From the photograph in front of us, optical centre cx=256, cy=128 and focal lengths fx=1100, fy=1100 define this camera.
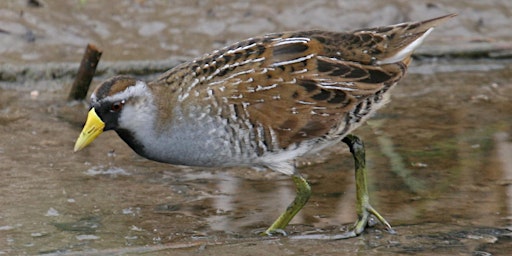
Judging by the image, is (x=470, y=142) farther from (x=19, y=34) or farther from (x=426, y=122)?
(x=19, y=34)

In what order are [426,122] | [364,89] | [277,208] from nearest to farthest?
[364,89] → [277,208] → [426,122]

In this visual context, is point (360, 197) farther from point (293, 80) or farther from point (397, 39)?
point (397, 39)

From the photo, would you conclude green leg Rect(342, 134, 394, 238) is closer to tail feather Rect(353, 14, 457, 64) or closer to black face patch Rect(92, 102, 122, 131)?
tail feather Rect(353, 14, 457, 64)

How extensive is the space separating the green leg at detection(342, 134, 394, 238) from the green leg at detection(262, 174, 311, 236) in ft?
0.97

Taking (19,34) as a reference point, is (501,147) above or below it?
above

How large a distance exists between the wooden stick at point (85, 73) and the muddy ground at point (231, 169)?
9cm

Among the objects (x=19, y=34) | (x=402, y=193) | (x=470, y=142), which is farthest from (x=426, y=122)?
(x=19, y=34)

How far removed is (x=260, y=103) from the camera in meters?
5.55

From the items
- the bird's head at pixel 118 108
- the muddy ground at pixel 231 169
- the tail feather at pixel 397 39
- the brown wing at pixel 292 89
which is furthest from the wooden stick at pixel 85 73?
the tail feather at pixel 397 39

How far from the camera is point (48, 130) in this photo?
7.41m

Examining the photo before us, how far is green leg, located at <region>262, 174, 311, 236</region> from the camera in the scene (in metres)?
5.69

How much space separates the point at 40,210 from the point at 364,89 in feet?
6.13

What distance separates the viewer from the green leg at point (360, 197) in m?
5.70

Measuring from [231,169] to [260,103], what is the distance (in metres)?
1.33
